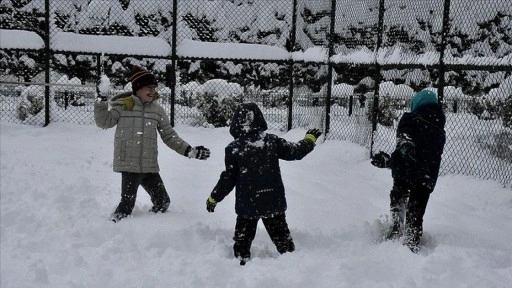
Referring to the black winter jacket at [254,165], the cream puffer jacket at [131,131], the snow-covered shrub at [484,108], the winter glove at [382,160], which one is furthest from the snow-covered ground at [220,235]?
the snow-covered shrub at [484,108]

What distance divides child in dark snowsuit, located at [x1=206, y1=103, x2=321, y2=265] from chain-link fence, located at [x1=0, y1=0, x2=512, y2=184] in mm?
2996

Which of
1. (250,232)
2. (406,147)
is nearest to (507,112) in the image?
(406,147)

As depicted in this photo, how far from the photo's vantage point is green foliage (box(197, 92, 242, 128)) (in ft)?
37.2

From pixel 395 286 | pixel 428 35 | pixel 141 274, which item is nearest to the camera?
pixel 395 286

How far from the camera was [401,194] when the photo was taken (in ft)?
14.6

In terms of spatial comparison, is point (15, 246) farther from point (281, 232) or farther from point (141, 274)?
point (281, 232)

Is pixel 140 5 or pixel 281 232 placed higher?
pixel 140 5

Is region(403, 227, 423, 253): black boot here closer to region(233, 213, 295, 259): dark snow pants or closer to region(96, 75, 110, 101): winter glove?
region(233, 213, 295, 259): dark snow pants

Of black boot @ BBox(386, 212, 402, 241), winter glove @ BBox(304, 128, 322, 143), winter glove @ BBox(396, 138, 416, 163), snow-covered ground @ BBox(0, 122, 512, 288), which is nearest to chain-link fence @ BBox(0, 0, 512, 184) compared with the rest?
snow-covered ground @ BBox(0, 122, 512, 288)

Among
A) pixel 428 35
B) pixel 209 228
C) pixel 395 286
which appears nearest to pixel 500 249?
pixel 395 286

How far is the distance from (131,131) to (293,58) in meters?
5.97

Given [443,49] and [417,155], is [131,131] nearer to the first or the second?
[417,155]

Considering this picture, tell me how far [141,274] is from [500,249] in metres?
2.83

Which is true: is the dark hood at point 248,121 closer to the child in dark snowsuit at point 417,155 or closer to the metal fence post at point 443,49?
the child in dark snowsuit at point 417,155
